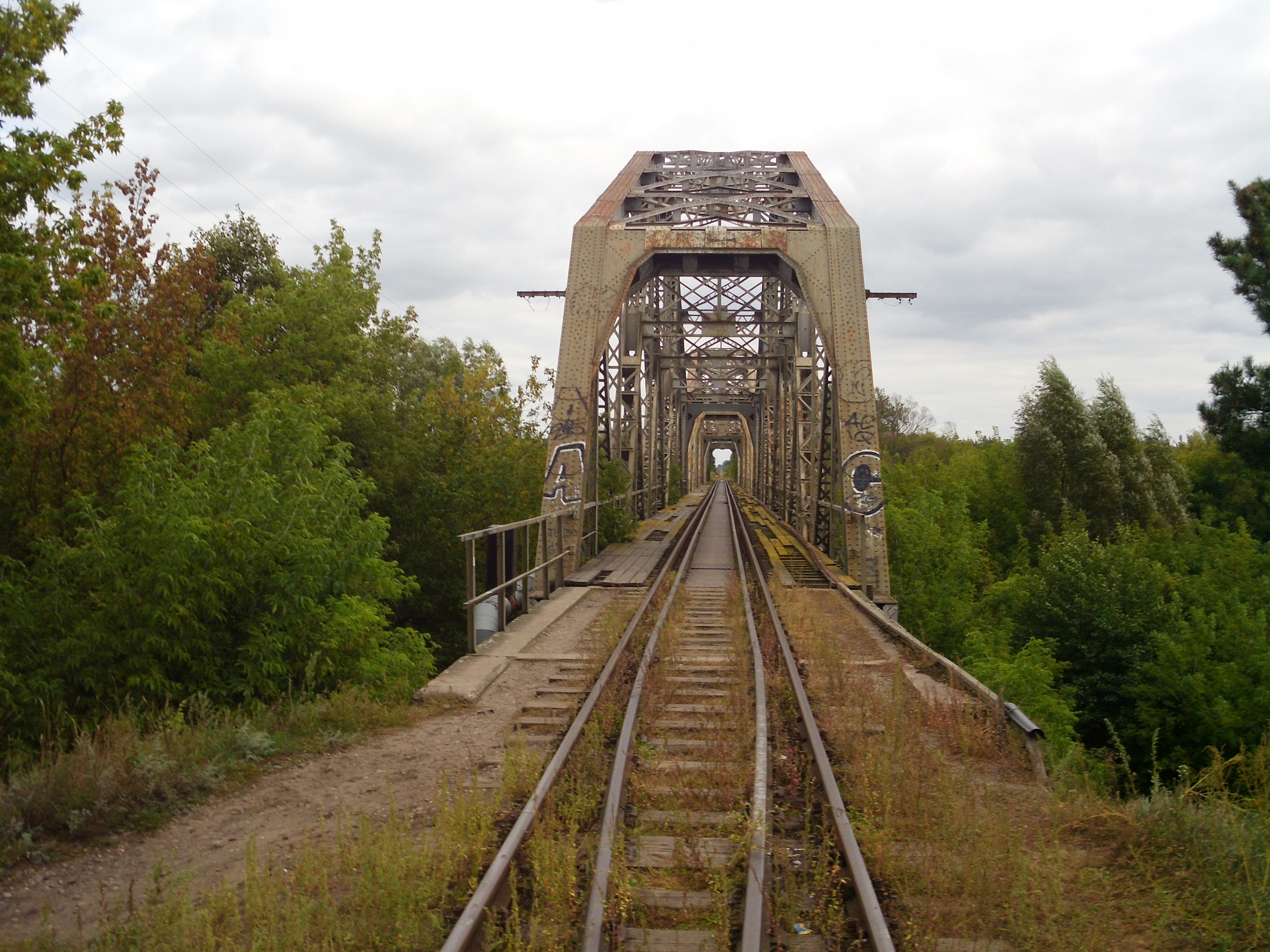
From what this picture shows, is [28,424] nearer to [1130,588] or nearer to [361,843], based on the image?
[361,843]

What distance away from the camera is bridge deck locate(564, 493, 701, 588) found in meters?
13.9

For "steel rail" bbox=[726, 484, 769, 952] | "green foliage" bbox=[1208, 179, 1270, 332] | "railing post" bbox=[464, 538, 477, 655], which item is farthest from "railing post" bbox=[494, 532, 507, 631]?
"green foliage" bbox=[1208, 179, 1270, 332]

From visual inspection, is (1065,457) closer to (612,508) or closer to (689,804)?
(612,508)

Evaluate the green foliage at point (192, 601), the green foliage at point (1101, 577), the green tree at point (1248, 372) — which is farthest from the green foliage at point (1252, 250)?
the green foliage at point (192, 601)

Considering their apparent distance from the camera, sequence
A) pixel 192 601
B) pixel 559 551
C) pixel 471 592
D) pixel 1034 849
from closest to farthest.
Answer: pixel 1034 849
pixel 192 601
pixel 471 592
pixel 559 551

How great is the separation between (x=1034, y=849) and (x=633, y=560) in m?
12.7

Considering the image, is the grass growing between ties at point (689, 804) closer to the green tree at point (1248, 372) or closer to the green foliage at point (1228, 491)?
the green tree at point (1248, 372)

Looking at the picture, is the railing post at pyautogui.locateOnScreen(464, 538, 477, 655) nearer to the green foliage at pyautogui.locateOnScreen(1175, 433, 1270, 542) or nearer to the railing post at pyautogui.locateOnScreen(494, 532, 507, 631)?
the railing post at pyautogui.locateOnScreen(494, 532, 507, 631)

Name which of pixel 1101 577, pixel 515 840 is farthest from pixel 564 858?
pixel 1101 577

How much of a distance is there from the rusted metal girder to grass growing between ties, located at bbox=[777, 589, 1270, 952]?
7952 millimetres

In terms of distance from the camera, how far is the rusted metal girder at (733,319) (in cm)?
1459

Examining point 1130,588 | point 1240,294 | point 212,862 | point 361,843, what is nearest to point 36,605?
point 212,862

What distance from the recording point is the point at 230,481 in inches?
361

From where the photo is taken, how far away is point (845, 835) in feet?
13.5
